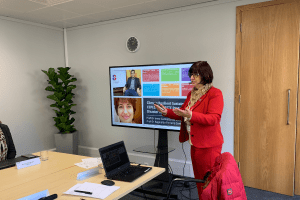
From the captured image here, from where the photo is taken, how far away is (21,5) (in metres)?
3.36

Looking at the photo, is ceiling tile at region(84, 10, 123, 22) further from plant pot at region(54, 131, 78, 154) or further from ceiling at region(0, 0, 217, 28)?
plant pot at region(54, 131, 78, 154)

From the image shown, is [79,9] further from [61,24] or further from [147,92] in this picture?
[147,92]

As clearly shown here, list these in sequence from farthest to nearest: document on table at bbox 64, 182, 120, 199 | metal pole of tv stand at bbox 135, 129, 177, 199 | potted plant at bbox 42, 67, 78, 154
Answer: potted plant at bbox 42, 67, 78, 154 → metal pole of tv stand at bbox 135, 129, 177, 199 → document on table at bbox 64, 182, 120, 199

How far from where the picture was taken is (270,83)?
9.71 ft

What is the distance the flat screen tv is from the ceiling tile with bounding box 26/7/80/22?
4.03 ft

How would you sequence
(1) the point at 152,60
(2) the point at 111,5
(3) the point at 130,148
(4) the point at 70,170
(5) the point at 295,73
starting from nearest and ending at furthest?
(4) the point at 70,170, (5) the point at 295,73, (2) the point at 111,5, (1) the point at 152,60, (3) the point at 130,148

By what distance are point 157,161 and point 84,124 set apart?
2194 mm

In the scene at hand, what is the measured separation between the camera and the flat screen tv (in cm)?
315

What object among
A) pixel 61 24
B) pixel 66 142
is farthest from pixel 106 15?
pixel 66 142

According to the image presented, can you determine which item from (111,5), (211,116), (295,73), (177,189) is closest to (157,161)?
(177,189)

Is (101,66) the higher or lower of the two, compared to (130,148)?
higher

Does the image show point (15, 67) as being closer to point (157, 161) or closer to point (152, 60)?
point (152, 60)

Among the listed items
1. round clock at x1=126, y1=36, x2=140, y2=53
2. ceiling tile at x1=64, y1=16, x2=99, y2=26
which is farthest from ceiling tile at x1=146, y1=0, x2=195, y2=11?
ceiling tile at x1=64, y1=16, x2=99, y2=26

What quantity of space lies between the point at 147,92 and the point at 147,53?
88cm
